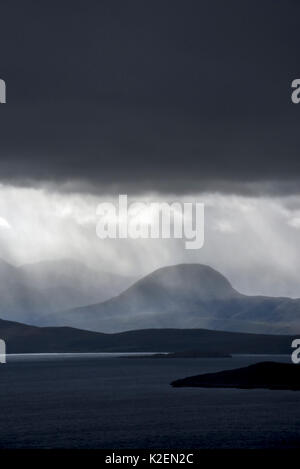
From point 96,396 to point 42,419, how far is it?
4713cm

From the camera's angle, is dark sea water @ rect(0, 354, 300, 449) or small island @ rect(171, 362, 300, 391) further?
small island @ rect(171, 362, 300, 391)

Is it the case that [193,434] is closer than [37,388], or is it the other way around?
[193,434]

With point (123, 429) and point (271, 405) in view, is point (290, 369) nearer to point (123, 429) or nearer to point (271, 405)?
point (271, 405)

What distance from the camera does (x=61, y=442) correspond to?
323 feet

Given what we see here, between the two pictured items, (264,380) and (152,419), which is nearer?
(152,419)

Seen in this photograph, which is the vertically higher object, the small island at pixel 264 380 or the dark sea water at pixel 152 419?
the small island at pixel 264 380

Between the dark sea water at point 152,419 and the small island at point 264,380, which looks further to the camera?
the small island at point 264,380

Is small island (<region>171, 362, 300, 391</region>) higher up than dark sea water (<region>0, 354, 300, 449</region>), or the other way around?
small island (<region>171, 362, 300, 391</region>)

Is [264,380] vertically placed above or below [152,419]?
above
